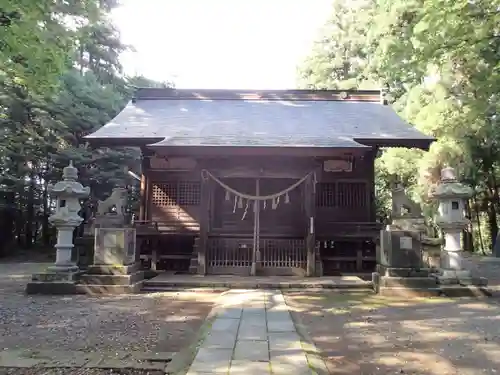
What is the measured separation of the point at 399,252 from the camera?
8.02 metres

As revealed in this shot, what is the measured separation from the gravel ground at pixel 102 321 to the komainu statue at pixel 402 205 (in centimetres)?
412

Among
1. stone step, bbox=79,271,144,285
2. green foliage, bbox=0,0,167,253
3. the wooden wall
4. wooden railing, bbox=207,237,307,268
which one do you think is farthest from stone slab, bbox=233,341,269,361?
green foliage, bbox=0,0,167,253

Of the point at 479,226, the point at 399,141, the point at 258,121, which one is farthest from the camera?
the point at 479,226

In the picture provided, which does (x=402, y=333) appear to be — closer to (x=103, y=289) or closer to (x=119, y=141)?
(x=103, y=289)

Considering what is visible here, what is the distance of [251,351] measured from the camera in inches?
150

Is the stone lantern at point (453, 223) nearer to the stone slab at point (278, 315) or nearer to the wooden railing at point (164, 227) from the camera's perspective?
the stone slab at point (278, 315)

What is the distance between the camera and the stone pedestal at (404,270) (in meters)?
7.70

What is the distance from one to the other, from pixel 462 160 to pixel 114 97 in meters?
15.2

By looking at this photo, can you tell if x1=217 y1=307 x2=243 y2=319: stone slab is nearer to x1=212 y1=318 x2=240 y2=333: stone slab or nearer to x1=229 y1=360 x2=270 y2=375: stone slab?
x1=212 y1=318 x2=240 y2=333: stone slab

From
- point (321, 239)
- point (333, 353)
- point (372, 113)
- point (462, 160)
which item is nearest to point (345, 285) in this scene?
point (321, 239)

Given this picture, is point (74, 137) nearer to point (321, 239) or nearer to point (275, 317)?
point (321, 239)

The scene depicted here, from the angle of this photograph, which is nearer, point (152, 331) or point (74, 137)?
point (152, 331)

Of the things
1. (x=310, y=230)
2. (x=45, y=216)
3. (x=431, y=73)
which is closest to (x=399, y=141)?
(x=310, y=230)

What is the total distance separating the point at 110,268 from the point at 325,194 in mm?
6051
